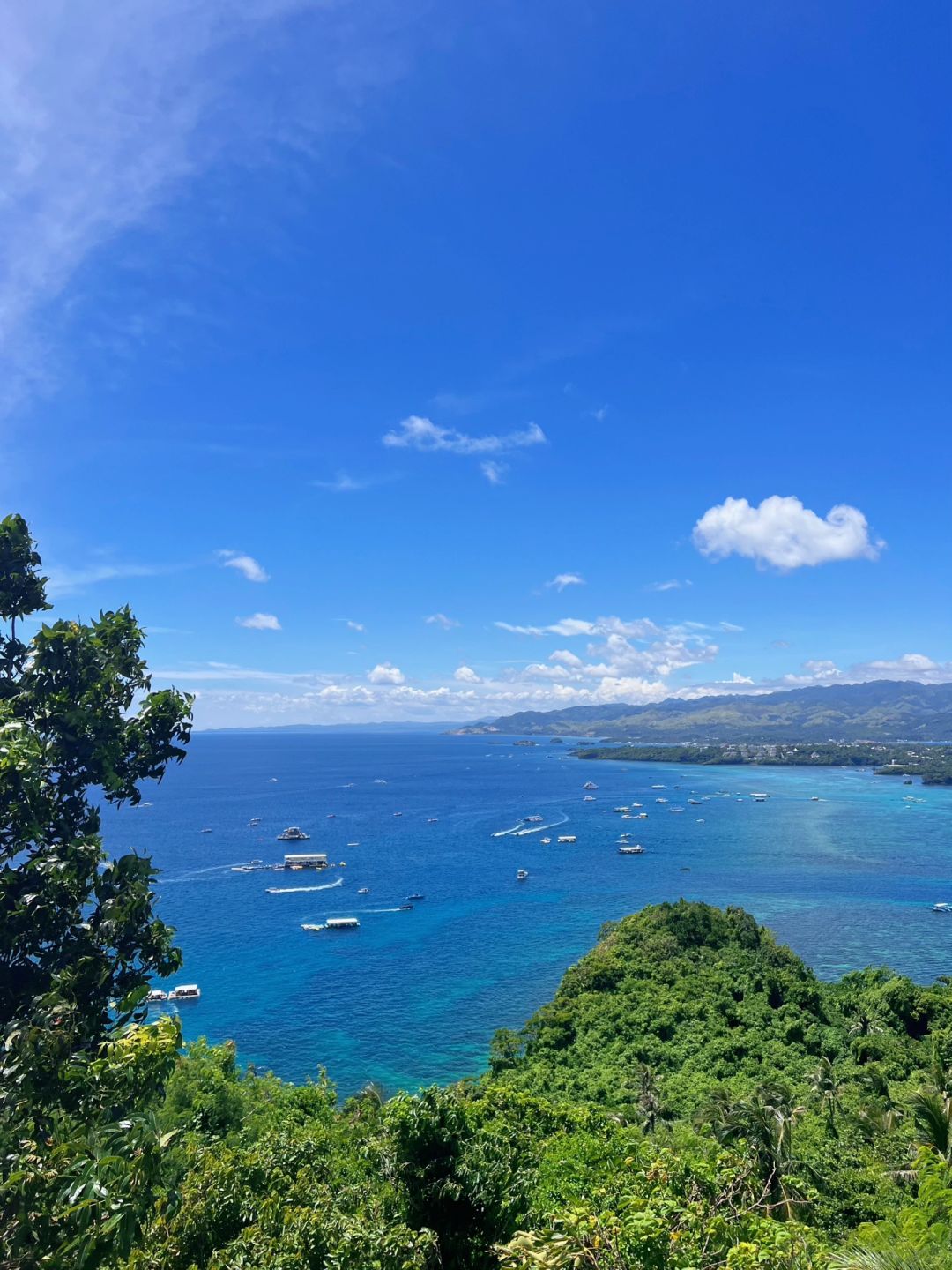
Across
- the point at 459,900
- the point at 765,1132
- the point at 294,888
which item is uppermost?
the point at 765,1132

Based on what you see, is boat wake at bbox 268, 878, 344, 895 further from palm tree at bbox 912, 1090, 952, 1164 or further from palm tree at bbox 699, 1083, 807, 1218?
palm tree at bbox 912, 1090, 952, 1164

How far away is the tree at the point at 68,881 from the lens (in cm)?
788

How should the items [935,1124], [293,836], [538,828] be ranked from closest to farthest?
[935,1124] → [293,836] → [538,828]

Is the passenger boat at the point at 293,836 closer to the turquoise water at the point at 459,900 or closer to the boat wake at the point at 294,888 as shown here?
the turquoise water at the point at 459,900

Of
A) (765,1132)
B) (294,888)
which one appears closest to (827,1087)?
(765,1132)

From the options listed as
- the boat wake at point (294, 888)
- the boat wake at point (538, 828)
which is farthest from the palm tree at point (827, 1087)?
the boat wake at point (538, 828)

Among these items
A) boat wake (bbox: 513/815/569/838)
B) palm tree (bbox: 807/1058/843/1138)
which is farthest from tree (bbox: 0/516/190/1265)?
boat wake (bbox: 513/815/569/838)

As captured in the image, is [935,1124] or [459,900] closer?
[935,1124]

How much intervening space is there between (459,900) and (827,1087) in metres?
45.0

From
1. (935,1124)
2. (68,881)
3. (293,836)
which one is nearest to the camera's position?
(68,881)

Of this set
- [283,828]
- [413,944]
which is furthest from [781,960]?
[283,828]

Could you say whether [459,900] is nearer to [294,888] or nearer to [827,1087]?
[294,888]

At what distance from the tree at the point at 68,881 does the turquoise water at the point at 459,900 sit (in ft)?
102

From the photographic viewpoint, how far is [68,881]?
9500 millimetres
